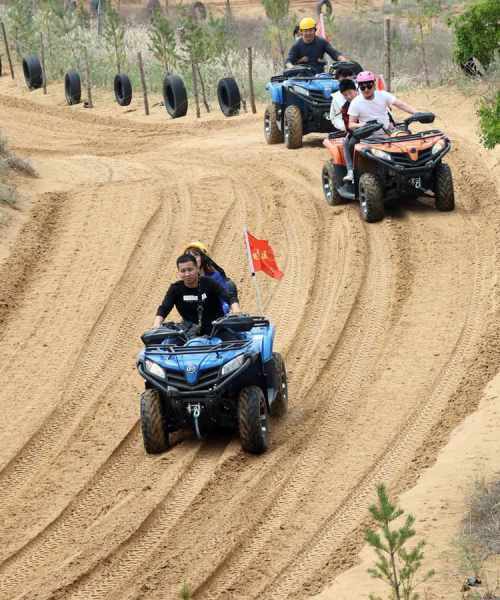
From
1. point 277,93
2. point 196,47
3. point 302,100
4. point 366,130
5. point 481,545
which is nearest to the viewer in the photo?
point 481,545

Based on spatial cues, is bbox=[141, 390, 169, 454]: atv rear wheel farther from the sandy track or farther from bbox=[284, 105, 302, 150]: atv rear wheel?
bbox=[284, 105, 302, 150]: atv rear wheel

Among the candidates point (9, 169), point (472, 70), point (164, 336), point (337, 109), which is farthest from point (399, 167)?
point (472, 70)

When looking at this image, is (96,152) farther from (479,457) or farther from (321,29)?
(479,457)

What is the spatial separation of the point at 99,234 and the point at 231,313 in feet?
23.3

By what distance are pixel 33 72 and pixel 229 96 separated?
10266 mm

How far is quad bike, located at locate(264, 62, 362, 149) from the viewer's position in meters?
20.9

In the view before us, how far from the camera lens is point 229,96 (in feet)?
91.8

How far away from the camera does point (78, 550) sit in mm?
8977

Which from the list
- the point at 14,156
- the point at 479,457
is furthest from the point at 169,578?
the point at 14,156

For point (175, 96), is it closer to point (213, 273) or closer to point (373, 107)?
point (373, 107)

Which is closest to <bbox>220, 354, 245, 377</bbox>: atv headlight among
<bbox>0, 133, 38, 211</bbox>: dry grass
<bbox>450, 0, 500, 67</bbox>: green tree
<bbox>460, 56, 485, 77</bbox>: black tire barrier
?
<bbox>450, 0, 500, 67</bbox>: green tree

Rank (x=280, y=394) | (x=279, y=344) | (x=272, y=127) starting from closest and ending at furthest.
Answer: (x=280, y=394)
(x=279, y=344)
(x=272, y=127)

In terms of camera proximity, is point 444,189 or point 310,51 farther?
point 310,51

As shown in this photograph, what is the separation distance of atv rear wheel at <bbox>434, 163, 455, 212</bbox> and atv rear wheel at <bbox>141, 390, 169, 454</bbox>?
7258 mm
